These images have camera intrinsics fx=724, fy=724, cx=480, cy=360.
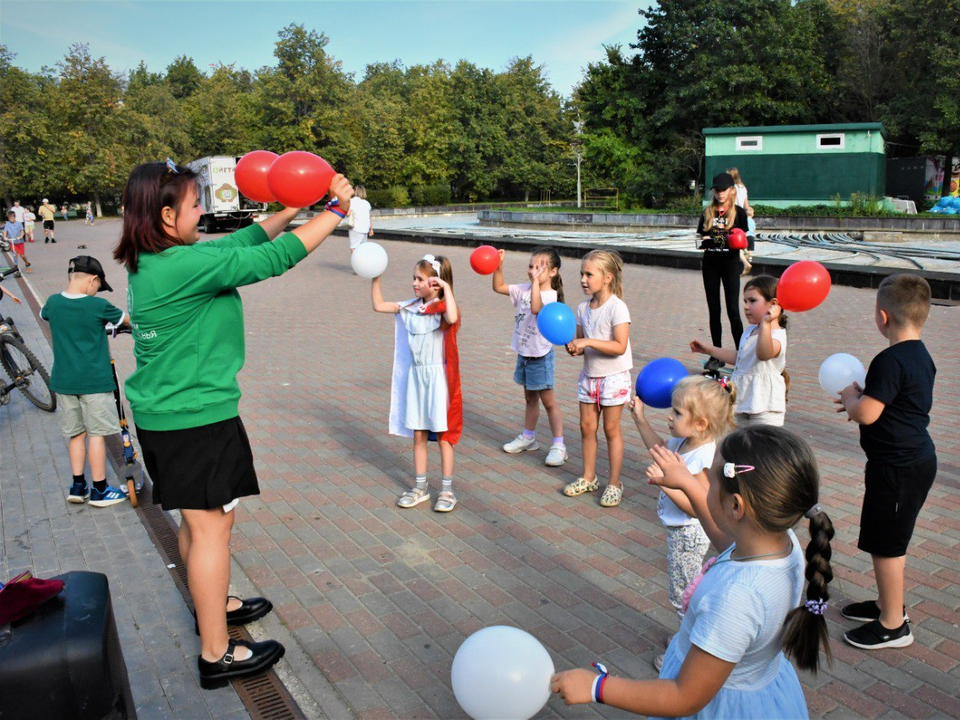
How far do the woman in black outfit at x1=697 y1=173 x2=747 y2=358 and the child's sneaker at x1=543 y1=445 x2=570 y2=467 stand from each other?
3.73m

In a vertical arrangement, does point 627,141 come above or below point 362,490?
above

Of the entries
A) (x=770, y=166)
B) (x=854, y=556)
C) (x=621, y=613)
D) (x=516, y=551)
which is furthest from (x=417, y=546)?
(x=770, y=166)

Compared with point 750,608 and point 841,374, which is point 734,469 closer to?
point 750,608

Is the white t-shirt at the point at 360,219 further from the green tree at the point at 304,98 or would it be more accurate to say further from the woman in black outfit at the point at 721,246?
the green tree at the point at 304,98

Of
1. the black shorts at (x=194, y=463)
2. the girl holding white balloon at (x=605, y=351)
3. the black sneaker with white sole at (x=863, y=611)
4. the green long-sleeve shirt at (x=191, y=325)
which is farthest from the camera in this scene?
the girl holding white balloon at (x=605, y=351)

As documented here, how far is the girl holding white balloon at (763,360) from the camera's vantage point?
14.8 ft

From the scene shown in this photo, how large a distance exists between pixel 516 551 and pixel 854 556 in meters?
2.04

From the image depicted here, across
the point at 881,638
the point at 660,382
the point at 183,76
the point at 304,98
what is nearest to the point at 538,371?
the point at 660,382

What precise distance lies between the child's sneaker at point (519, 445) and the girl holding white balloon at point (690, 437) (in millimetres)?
2835

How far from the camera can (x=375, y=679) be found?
3336 millimetres

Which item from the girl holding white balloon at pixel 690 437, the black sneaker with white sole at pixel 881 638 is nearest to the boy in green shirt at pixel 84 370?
the girl holding white balloon at pixel 690 437

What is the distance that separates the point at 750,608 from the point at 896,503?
6.58 ft

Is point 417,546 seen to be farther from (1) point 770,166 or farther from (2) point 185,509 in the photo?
(1) point 770,166

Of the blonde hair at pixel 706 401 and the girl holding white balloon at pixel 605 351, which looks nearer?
the blonde hair at pixel 706 401
